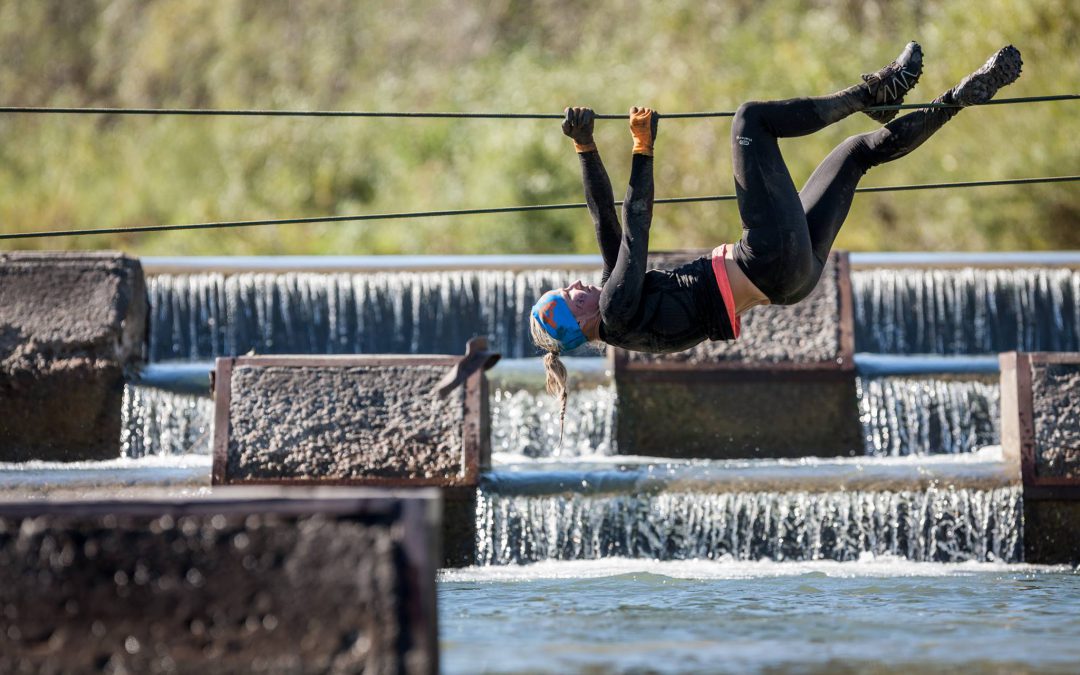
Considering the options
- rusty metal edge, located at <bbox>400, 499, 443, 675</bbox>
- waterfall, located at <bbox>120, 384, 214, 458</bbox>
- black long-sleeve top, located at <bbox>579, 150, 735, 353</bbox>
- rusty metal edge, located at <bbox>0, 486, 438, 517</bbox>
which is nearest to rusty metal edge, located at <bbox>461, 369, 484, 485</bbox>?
black long-sleeve top, located at <bbox>579, 150, 735, 353</bbox>

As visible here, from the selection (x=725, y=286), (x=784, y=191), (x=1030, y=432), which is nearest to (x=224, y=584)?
(x=725, y=286)

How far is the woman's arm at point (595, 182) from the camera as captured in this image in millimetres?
6917

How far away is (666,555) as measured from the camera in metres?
10.0

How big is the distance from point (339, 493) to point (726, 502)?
5165mm

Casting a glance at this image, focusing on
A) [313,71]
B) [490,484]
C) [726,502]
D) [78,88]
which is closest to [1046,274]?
[726,502]

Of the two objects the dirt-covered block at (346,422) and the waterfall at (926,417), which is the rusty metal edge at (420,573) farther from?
the waterfall at (926,417)

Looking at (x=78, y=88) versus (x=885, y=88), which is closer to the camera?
(x=885, y=88)

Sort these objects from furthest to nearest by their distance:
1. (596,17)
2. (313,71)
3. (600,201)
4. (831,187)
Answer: (313,71)
(596,17)
(831,187)
(600,201)

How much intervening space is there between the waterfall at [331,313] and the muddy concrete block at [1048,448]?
5.27 m

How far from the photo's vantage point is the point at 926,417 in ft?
39.4

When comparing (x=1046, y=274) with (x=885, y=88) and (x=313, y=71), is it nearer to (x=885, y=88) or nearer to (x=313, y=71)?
(x=885, y=88)

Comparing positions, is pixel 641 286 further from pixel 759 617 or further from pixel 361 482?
pixel 361 482

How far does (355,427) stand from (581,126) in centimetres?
374

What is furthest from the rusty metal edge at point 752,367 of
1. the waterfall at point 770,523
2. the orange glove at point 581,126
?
the orange glove at point 581,126
